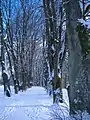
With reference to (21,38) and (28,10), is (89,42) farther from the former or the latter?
(21,38)

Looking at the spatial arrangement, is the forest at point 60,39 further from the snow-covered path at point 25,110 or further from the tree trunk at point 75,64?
the snow-covered path at point 25,110

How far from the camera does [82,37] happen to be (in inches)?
336

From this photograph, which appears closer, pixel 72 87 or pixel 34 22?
pixel 72 87

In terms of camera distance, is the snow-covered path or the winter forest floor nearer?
the winter forest floor

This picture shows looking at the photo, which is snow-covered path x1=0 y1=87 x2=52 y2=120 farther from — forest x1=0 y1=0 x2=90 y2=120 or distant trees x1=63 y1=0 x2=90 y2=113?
distant trees x1=63 y1=0 x2=90 y2=113

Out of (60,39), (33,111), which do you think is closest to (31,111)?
(33,111)

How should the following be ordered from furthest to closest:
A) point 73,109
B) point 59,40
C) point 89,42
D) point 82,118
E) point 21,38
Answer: point 21,38, point 59,40, point 73,109, point 89,42, point 82,118

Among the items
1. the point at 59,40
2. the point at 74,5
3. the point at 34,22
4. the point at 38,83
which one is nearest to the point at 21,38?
the point at 34,22

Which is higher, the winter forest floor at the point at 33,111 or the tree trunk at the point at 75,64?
the tree trunk at the point at 75,64

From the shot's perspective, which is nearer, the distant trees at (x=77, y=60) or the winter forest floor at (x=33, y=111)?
the distant trees at (x=77, y=60)

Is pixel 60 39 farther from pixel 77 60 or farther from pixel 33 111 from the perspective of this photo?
pixel 77 60

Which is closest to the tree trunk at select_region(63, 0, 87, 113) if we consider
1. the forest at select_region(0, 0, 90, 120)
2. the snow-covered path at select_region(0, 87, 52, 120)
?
the forest at select_region(0, 0, 90, 120)

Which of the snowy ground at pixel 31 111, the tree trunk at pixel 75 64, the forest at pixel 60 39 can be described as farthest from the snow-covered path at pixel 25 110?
the tree trunk at pixel 75 64

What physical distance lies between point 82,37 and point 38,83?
88954 mm
